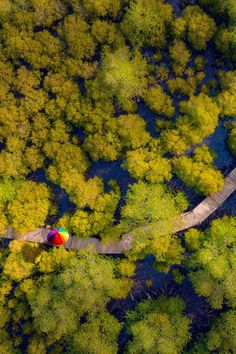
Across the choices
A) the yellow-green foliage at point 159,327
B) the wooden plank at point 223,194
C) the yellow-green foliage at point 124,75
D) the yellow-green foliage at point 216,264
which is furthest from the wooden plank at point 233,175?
the yellow-green foliage at point 159,327

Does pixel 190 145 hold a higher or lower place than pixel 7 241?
higher

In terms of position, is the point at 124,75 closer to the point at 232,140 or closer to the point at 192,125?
the point at 192,125

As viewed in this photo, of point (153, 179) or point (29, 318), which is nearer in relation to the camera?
point (153, 179)

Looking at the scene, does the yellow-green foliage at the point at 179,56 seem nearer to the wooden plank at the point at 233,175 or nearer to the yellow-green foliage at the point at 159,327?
the wooden plank at the point at 233,175

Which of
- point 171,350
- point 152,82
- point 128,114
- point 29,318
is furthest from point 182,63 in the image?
point 29,318

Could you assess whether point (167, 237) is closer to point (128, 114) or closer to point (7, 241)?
point (128, 114)

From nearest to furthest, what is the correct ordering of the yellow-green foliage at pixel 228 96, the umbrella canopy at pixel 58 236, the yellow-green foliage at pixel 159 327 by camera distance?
the yellow-green foliage at pixel 159 327 < the yellow-green foliage at pixel 228 96 < the umbrella canopy at pixel 58 236
